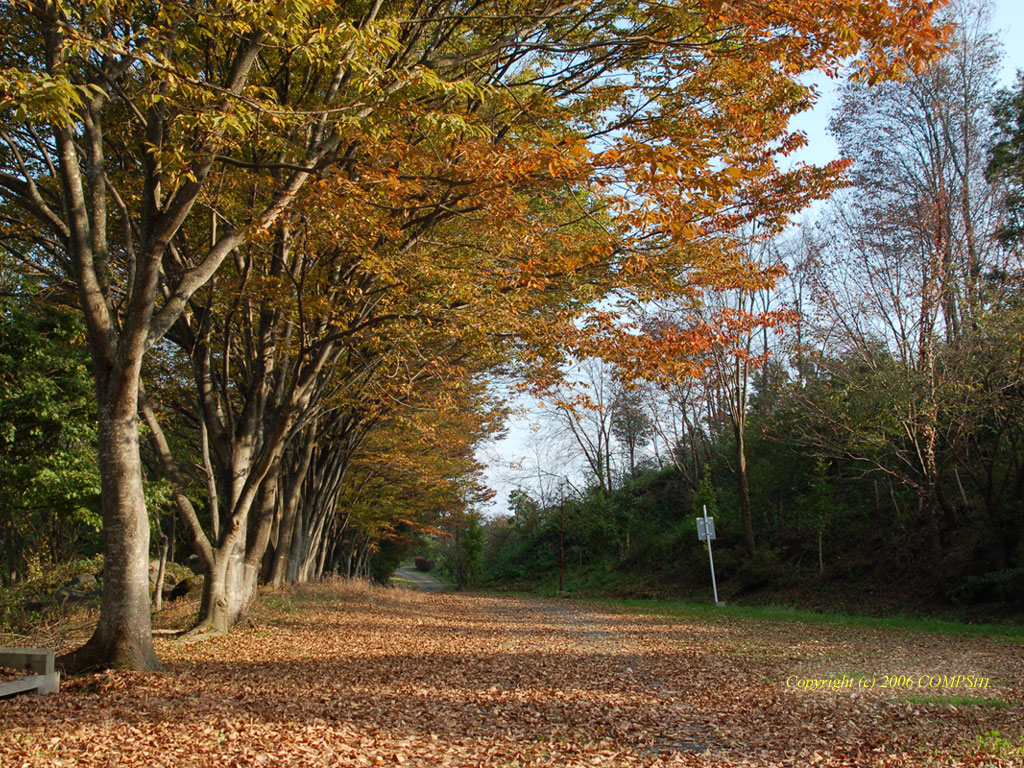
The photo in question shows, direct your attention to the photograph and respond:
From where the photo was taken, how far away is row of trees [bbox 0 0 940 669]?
5.48 metres

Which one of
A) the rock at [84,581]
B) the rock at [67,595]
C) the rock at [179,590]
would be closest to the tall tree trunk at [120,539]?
the rock at [67,595]

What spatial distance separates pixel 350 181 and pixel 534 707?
16.9 ft

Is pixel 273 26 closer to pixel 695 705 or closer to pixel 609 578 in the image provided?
pixel 695 705

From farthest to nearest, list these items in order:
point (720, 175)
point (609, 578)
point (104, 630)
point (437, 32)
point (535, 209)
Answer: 1. point (609, 578)
2. point (535, 209)
3. point (437, 32)
4. point (104, 630)
5. point (720, 175)

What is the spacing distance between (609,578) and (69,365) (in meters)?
23.0

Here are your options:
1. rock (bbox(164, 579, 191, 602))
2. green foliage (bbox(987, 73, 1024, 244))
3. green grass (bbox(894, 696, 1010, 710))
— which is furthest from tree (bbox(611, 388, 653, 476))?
green grass (bbox(894, 696, 1010, 710))

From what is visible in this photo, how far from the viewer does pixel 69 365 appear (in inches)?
350

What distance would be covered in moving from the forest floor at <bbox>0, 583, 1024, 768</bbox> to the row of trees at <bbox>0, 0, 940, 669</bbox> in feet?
4.83

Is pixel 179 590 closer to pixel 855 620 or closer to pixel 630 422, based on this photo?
pixel 855 620

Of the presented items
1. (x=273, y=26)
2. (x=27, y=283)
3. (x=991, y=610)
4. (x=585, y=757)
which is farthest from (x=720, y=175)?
(x=991, y=610)

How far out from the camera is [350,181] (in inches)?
274

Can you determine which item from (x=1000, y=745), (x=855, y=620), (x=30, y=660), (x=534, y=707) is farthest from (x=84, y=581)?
(x=855, y=620)

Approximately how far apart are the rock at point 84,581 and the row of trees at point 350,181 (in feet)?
14.9

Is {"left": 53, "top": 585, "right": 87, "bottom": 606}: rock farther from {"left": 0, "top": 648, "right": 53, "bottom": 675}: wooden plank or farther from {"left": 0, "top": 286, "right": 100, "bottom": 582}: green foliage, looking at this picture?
{"left": 0, "top": 648, "right": 53, "bottom": 675}: wooden plank
